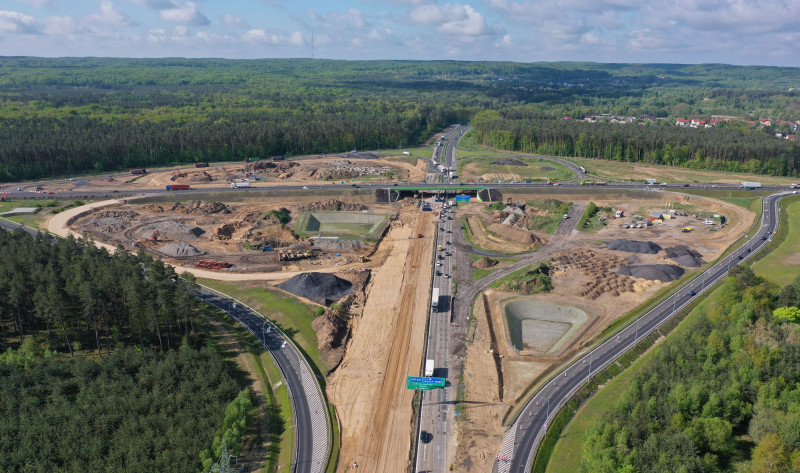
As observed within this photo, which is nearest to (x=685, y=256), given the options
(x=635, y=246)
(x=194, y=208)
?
(x=635, y=246)

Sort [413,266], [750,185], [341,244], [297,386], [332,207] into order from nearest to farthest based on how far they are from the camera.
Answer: [297,386] → [413,266] → [341,244] → [332,207] → [750,185]

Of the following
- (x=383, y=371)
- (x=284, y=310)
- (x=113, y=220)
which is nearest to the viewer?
(x=383, y=371)

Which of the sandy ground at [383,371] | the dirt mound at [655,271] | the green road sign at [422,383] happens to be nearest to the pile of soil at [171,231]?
the sandy ground at [383,371]

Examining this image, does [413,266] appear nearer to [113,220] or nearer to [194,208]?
[194,208]

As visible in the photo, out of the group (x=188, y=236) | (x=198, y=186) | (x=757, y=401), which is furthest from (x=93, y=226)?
(x=757, y=401)

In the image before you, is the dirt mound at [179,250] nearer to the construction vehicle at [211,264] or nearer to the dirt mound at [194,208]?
the construction vehicle at [211,264]

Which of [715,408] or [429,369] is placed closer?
[715,408]

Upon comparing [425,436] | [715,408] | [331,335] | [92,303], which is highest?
[92,303]

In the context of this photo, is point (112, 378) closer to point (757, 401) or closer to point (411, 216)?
point (757, 401)
